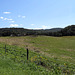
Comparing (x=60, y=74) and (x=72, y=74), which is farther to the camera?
(x=72, y=74)

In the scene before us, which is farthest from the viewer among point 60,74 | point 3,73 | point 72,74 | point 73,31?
point 73,31

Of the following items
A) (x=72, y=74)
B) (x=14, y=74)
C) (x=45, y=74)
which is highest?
(x=14, y=74)

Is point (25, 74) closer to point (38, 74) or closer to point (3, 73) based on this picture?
point (38, 74)

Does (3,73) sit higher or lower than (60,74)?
higher

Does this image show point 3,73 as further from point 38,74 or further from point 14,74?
point 38,74

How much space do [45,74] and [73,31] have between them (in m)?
68.0

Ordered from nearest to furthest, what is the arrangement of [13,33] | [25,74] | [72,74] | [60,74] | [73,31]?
[25,74] < [60,74] < [72,74] < [13,33] < [73,31]

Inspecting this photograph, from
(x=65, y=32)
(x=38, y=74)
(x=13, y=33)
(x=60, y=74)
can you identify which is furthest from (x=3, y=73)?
(x=65, y=32)

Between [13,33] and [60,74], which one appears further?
[13,33]

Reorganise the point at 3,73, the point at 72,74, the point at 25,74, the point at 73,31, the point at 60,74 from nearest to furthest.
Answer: the point at 3,73, the point at 25,74, the point at 60,74, the point at 72,74, the point at 73,31

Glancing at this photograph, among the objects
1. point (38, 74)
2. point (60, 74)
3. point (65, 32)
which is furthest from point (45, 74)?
point (65, 32)

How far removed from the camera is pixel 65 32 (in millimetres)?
69375

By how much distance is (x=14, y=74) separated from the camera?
5.20m

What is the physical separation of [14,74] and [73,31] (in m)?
69.6
